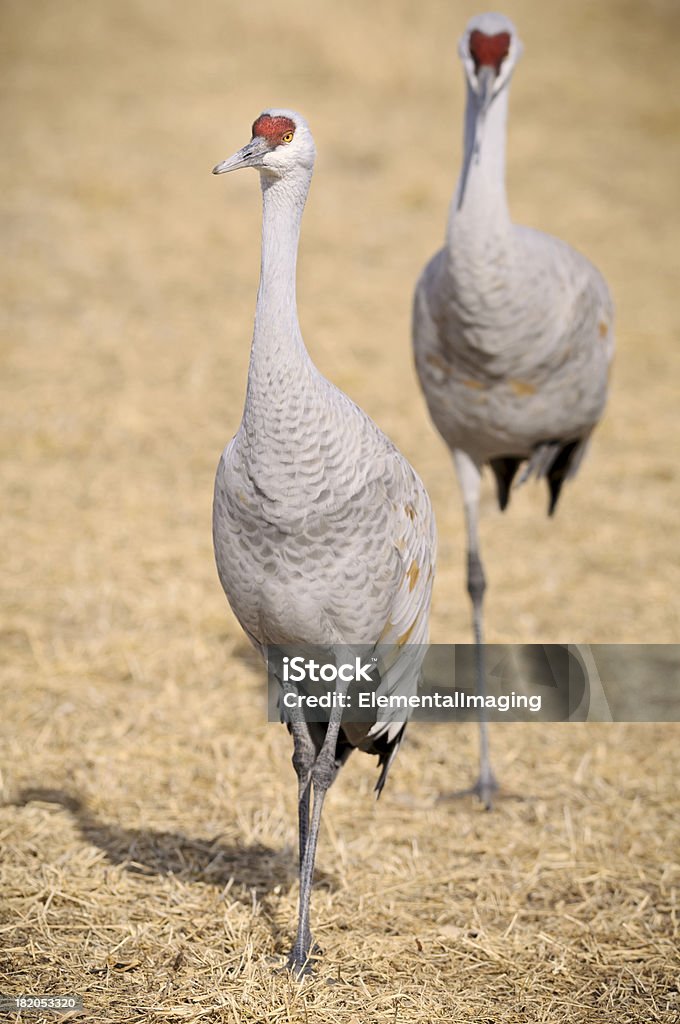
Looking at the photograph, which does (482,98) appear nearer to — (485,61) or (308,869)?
(485,61)

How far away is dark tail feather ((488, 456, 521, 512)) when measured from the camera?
16.1 feet

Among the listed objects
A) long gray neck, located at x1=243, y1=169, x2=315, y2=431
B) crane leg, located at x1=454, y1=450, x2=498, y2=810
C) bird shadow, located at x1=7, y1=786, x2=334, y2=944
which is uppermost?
long gray neck, located at x1=243, y1=169, x2=315, y2=431

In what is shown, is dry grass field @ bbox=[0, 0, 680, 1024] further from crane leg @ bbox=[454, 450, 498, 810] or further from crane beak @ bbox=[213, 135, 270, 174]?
crane beak @ bbox=[213, 135, 270, 174]

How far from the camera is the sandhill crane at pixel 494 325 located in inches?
163

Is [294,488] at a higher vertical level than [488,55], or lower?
lower

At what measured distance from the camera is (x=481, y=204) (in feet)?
13.6

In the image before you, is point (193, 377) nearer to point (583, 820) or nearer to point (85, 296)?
point (85, 296)

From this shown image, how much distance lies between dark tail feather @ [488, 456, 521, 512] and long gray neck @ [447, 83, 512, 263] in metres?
0.99

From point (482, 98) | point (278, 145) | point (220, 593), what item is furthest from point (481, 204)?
point (220, 593)

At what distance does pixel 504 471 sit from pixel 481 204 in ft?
4.01

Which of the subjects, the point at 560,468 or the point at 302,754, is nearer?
the point at 302,754

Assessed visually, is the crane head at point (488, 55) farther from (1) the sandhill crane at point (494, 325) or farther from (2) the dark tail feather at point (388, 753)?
(2) the dark tail feather at point (388, 753)

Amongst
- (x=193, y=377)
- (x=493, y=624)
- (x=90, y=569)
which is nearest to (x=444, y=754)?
(x=493, y=624)

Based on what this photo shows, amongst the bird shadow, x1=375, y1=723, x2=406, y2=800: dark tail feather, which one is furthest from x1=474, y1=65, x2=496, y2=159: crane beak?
the bird shadow
